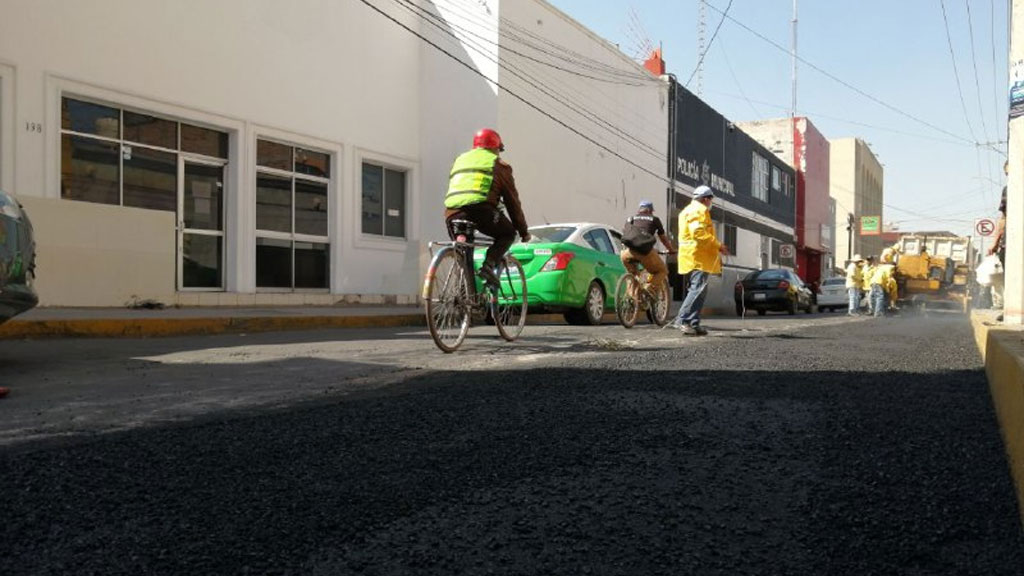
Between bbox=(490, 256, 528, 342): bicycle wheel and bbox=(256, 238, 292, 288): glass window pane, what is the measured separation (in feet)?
22.4

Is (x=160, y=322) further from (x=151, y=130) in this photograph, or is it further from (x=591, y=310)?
(x=591, y=310)

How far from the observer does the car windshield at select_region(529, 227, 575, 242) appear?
1049 cm

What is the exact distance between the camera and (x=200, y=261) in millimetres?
12086

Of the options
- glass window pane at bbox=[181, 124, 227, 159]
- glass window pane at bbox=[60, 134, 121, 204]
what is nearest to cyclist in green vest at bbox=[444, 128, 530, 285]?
glass window pane at bbox=[60, 134, 121, 204]

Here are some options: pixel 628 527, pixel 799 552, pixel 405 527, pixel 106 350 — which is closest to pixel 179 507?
pixel 405 527

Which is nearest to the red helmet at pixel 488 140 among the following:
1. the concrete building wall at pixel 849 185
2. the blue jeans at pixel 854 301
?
the blue jeans at pixel 854 301

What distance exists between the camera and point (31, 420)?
11.0ft

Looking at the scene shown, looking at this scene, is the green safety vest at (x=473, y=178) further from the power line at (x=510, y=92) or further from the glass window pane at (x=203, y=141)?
the power line at (x=510, y=92)

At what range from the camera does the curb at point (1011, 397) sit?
2.40 meters

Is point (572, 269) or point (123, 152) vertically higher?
point (123, 152)

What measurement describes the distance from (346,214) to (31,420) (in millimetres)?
11237

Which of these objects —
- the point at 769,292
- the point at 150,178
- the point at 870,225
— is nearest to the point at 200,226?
the point at 150,178

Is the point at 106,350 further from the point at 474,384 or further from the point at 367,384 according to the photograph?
the point at 474,384

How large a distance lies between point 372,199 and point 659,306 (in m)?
7.13
